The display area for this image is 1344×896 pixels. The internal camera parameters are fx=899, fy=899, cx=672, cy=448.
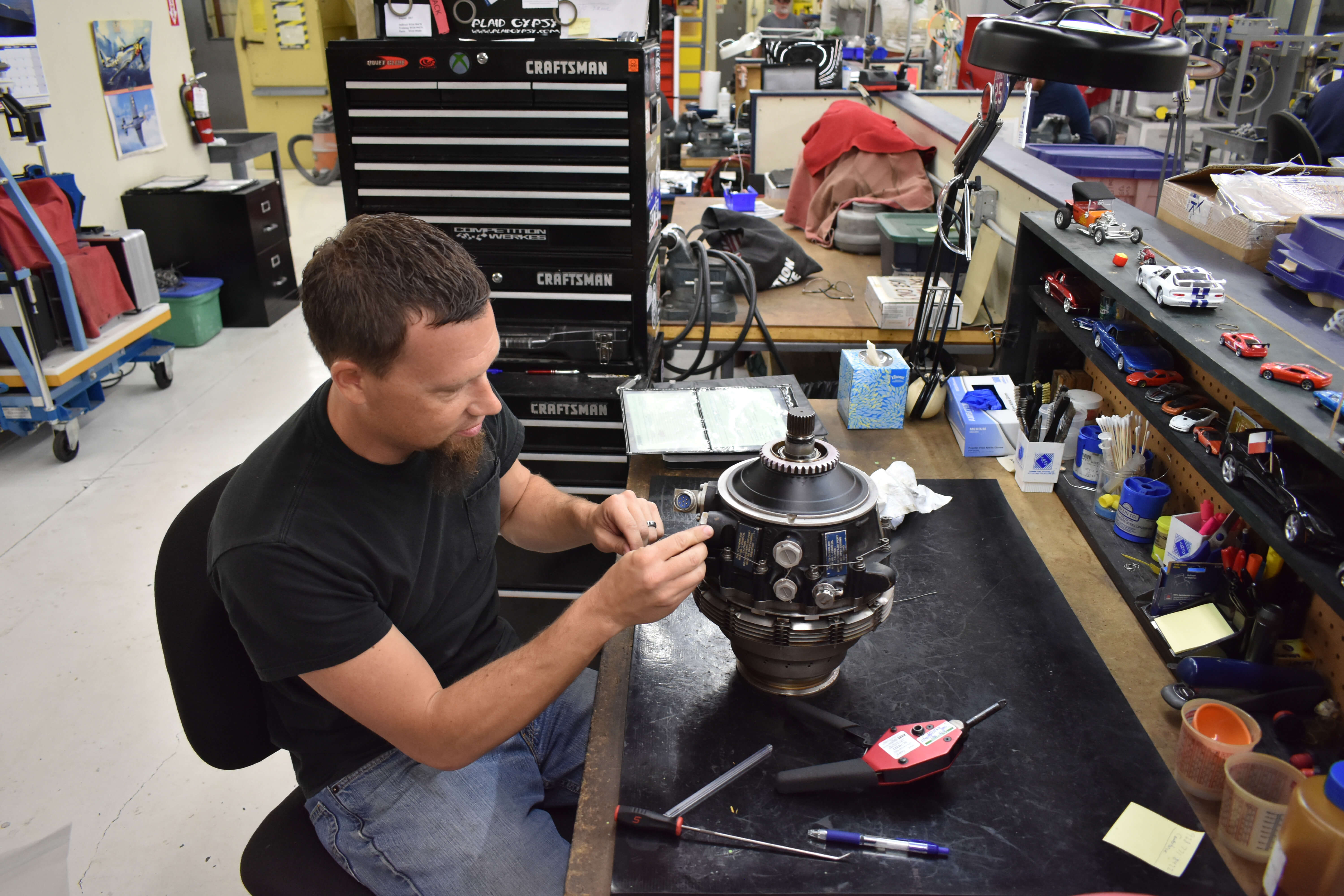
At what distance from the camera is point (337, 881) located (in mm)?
1102

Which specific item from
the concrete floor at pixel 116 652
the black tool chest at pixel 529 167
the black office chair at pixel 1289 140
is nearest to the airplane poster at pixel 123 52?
the concrete floor at pixel 116 652

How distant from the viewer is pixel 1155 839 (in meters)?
0.87

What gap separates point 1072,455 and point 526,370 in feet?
3.69

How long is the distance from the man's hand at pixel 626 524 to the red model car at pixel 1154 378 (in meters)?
0.75

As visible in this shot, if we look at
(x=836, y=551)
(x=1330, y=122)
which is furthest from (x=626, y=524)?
(x=1330, y=122)

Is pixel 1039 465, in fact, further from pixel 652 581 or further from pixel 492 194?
pixel 492 194

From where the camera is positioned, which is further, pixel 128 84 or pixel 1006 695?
pixel 128 84

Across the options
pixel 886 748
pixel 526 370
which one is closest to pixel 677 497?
pixel 886 748

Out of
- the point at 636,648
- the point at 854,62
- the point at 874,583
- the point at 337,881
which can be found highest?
the point at 854,62

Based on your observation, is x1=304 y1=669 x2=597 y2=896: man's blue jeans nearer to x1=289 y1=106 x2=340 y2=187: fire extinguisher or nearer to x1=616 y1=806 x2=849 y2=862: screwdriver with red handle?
x1=616 y1=806 x2=849 y2=862: screwdriver with red handle

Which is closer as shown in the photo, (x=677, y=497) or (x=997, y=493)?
(x=677, y=497)

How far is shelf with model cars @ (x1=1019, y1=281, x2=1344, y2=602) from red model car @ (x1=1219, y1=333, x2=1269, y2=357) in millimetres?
106

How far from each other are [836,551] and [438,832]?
1.98 ft

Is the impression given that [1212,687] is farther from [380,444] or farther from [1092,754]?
[380,444]
